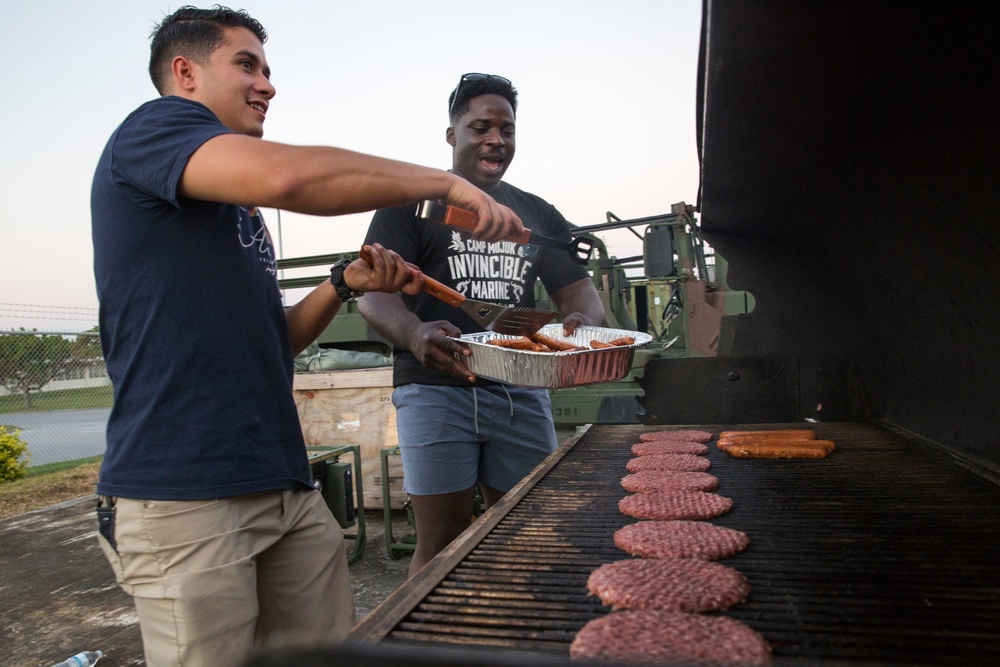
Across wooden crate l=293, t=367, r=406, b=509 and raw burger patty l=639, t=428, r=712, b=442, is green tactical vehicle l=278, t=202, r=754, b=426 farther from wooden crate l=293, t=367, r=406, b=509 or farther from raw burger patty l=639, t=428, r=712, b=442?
raw burger patty l=639, t=428, r=712, b=442

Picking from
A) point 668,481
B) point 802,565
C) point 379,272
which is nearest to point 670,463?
point 668,481

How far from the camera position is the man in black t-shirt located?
2.94 m

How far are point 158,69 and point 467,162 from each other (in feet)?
5.13

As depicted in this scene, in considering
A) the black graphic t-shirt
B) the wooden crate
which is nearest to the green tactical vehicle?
the wooden crate

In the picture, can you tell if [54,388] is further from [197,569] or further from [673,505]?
[673,505]

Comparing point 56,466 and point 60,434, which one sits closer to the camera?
point 56,466

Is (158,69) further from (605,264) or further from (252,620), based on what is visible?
→ (605,264)

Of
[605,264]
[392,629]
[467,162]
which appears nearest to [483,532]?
[392,629]

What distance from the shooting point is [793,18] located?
149 cm

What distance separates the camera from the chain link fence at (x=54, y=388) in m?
9.80

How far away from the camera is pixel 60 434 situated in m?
12.7

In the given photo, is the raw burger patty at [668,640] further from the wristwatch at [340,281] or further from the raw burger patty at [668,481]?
the wristwatch at [340,281]

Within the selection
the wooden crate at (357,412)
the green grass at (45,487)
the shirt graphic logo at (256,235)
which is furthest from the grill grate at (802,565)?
the green grass at (45,487)

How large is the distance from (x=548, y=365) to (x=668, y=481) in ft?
2.17
